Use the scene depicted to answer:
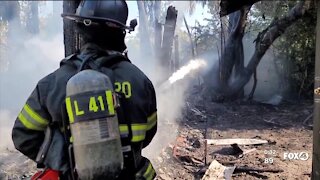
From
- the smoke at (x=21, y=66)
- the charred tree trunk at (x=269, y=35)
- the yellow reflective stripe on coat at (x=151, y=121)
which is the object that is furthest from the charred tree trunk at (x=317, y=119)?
the charred tree trunk at (x=269, y=35)

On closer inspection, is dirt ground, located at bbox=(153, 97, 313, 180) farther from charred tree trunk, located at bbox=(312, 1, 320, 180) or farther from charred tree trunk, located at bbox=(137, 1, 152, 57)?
charred tree trunk, located at bbox=(137, 1, 152, 57)

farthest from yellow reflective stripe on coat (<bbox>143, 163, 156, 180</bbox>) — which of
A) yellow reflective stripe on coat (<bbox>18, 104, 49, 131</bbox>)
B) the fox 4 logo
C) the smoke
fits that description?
the smoke

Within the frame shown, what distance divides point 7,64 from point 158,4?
1883 centimetres

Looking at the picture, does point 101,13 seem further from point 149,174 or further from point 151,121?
point 149,174

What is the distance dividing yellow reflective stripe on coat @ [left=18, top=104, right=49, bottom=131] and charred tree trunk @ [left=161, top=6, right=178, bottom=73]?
36.4 ft

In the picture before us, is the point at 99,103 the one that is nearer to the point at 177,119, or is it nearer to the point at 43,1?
the point at 177,119

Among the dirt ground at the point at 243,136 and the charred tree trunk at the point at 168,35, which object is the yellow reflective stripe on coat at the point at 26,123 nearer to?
the dirt ground at the point at 243,136

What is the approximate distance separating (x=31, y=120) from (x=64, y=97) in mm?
218

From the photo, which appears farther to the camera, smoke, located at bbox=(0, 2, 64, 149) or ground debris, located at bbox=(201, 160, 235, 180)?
smoke, located at bbox=(0, 2, 64, 149)

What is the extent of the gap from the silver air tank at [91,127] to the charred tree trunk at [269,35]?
10578 millimetres

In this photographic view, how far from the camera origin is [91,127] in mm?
1713

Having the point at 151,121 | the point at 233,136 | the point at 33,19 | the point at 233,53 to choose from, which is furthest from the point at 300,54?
the point at 33,19

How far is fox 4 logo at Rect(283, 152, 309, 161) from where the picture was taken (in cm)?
716

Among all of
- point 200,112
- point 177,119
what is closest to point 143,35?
point 200,112
